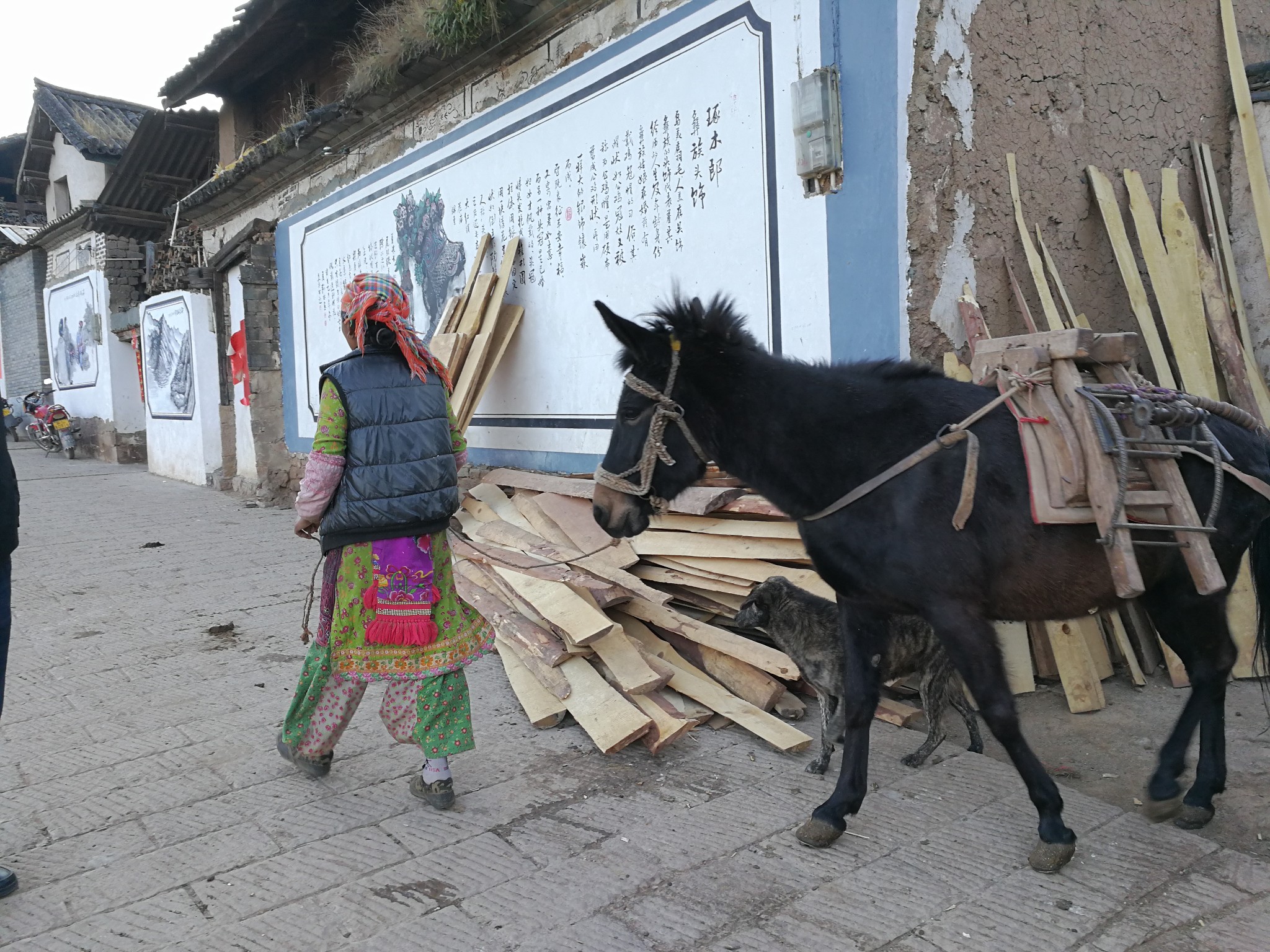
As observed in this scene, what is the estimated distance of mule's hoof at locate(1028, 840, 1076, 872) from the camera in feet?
8.73

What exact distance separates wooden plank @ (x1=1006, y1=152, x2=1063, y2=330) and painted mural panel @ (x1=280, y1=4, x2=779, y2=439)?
1.17 m

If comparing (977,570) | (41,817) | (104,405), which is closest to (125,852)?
(41,817)

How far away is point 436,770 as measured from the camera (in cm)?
320

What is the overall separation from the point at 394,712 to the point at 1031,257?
3.65 metres

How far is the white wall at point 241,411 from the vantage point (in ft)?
39.2

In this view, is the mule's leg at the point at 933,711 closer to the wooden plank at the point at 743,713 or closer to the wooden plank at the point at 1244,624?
the wooden plank at the point at 743,713

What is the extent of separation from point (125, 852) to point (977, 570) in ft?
9.67

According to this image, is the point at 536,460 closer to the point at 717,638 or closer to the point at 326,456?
the point at 717,638

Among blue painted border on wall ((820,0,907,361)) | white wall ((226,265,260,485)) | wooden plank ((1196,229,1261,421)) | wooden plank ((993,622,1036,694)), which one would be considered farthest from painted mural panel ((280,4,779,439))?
white wall ((226,265,260,485))

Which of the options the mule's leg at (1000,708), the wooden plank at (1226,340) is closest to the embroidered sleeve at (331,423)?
the mule's leg at (1000,708)

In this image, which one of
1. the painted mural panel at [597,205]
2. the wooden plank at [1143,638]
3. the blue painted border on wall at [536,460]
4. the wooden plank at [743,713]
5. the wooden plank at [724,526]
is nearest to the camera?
the wooden plank at [743,713]

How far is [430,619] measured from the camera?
3.17m

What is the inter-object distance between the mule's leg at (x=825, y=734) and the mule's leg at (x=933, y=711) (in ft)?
1.03

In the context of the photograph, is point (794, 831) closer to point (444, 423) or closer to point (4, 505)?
point (444, 423)
